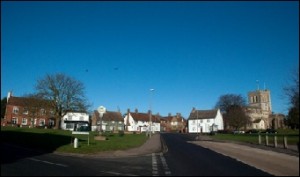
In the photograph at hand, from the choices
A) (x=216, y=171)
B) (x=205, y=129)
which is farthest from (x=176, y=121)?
(x=216, y=171)

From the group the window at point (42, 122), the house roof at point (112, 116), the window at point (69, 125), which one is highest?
the house roof at point (112, 116)

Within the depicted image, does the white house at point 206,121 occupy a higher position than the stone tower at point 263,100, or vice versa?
the stone tower at point 263,100

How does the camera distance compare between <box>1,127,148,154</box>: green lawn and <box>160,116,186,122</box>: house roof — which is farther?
<box>160,116,186,122</box>: house roof

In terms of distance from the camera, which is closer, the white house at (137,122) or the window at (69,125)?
the window at (69,125)

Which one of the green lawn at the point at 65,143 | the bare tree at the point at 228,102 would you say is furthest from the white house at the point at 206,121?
the green lawn at the point at 65,143

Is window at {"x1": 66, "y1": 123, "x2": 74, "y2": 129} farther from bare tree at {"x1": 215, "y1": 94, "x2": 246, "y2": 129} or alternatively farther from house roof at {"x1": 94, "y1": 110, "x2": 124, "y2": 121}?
bare tree at {"x1": 215, "y1": 94, "x2": 246, "y2": 129}

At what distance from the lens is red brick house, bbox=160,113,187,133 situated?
476 feet

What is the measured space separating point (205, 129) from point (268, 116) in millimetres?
56752

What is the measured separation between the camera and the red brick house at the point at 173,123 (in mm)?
145100

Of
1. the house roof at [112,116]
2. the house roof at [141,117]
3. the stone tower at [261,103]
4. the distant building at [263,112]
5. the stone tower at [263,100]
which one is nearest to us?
the house roof at [112,116]

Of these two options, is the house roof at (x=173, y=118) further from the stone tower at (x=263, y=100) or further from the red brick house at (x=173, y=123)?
the stone tower at (x=263, y=100)

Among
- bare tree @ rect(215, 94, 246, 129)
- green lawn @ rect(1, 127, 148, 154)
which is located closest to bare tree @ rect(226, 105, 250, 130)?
bare tree @ rect(215, 94, 246, 129)

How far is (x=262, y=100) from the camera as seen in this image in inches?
6614

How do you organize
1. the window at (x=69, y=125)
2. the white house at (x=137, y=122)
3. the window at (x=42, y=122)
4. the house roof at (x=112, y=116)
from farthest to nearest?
the white house at (x=137, y=122) < the house roof at (x=112, y=116) < the window at (x=69, y=125) < the window at (x=42, y=122)
